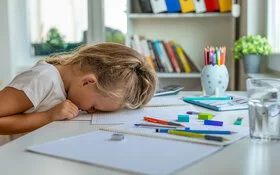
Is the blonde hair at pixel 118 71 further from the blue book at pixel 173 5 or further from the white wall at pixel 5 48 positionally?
the white wall at pixel 5 48

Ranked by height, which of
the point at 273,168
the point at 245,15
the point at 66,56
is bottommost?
the point at 273,168

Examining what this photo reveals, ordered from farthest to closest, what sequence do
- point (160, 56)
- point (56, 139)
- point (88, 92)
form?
point (160, 56) → point (88, 92) → point (56, 139)

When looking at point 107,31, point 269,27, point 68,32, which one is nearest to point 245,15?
point 269,27

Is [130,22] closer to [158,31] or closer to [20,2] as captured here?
[158,31]

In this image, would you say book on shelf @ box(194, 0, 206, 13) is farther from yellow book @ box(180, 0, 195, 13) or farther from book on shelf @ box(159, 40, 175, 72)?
book on shelf @ box(159, 40, 175, 72)

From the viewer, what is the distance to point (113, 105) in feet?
4.07

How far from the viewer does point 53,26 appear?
3195mm

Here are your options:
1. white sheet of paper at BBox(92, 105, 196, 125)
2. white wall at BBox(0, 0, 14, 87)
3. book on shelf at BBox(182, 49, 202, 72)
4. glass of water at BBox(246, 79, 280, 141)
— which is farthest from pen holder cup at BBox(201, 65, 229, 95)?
white wall at BBox(0, 0, 14, 87)

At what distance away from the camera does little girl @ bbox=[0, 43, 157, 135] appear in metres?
1.20

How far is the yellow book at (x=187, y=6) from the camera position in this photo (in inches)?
106

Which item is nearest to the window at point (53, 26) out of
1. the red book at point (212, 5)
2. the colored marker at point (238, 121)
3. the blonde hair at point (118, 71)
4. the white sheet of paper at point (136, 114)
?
the red book at point (212, 5)

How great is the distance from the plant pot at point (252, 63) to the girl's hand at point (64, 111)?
53.9 inches

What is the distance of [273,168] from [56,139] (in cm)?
43

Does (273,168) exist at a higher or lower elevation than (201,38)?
lower
